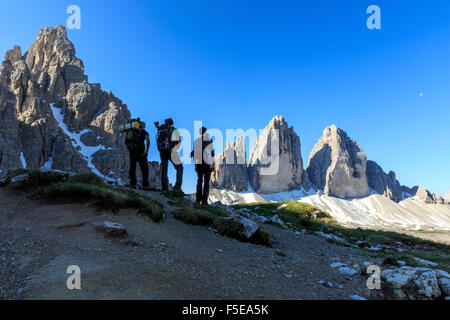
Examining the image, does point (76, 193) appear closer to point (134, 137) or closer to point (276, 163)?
point (134, 137)

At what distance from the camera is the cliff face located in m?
92.2

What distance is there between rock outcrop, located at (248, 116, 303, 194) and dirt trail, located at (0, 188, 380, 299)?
18400 cm

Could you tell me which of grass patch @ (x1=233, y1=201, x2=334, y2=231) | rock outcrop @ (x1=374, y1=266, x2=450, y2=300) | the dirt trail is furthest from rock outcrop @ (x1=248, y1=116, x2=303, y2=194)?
rock outcrop @ (x1=374, y1=266, x2=450, y2=300)

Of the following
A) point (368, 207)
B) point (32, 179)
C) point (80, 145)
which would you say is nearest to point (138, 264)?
point (32, 179)

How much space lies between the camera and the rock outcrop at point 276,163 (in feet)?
615

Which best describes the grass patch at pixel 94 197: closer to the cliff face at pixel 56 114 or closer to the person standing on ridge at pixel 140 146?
the person standing on ridge at pixel 140 146

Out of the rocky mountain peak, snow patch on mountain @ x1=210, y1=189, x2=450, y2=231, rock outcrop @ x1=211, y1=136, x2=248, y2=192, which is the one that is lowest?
snow patch on mountain @ x1=210, y1=189, x2=450, y2=231

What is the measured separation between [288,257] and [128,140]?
919 centimetres

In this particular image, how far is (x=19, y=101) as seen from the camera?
108625 millimetres

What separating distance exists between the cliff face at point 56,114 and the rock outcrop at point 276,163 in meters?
103

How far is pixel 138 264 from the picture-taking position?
4348 millimetres

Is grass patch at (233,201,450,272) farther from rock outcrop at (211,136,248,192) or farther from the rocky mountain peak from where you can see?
the rocky mountain peak

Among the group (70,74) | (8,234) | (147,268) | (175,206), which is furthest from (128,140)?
(70,74)

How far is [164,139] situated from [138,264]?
8598 millimetres
